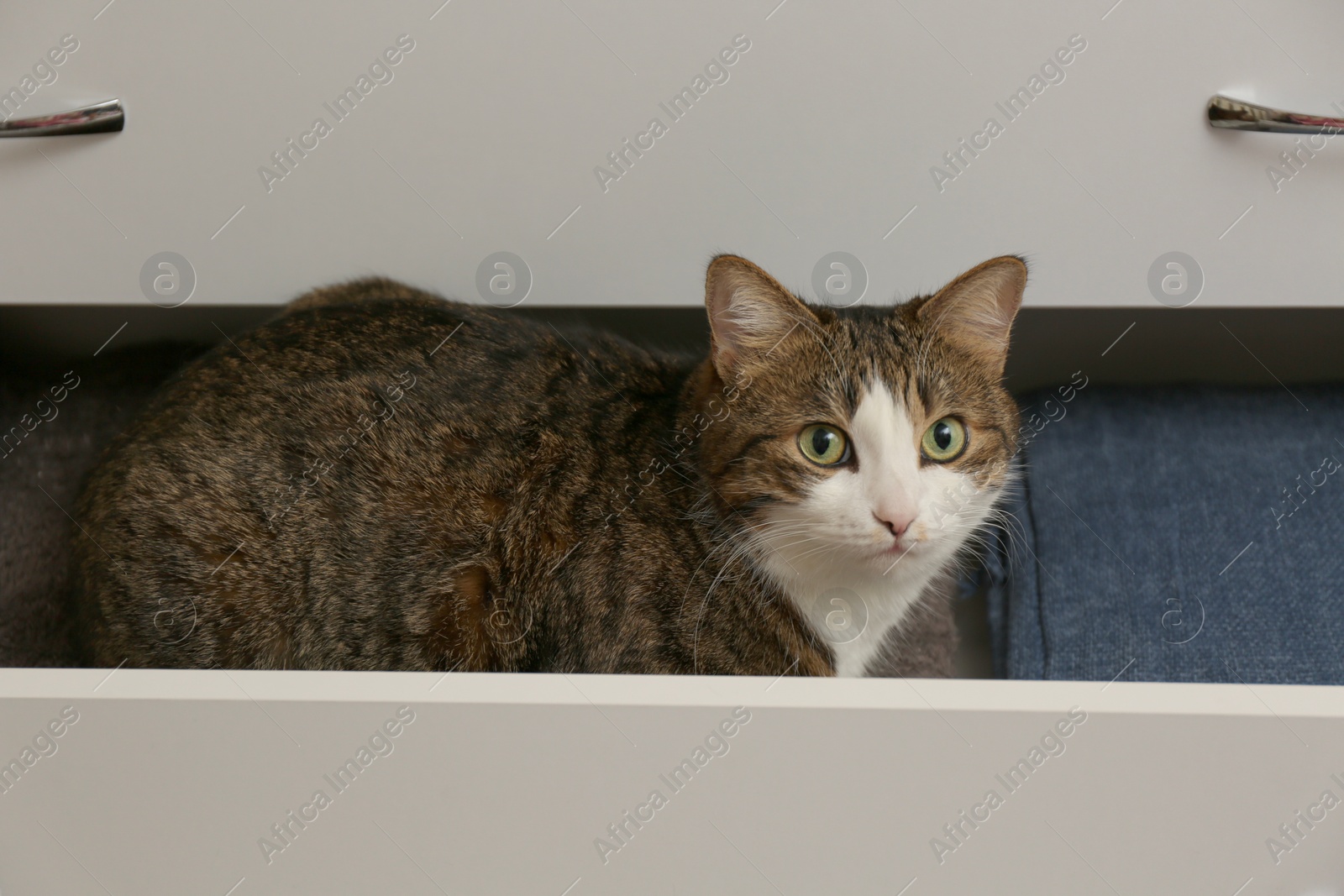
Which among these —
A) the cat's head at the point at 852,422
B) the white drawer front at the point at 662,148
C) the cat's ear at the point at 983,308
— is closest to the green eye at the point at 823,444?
the cat's head at the point at 852,422

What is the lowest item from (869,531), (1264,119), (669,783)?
(669,783)

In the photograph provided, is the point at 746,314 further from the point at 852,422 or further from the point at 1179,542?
the point at 1179,542

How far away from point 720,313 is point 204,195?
0.62 m

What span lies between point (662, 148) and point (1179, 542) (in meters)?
0.83

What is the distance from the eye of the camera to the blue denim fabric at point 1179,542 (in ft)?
3.66

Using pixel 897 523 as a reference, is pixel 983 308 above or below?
above

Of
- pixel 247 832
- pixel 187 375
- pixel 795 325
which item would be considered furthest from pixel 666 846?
pixel 187 375

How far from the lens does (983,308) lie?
35.3 inches

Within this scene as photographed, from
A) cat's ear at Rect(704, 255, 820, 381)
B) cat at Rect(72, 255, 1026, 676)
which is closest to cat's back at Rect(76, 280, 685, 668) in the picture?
cat at Rect(72, 255, 1026, 676)

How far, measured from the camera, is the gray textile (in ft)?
3.60

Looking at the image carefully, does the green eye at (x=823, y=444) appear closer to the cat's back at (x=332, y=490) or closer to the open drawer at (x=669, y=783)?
the cat's back at (x=332, y=490)

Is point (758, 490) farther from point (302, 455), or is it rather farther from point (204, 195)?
point (204, 195)

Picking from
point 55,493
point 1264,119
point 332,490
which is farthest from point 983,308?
point 55,493

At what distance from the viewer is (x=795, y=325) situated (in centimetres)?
89
